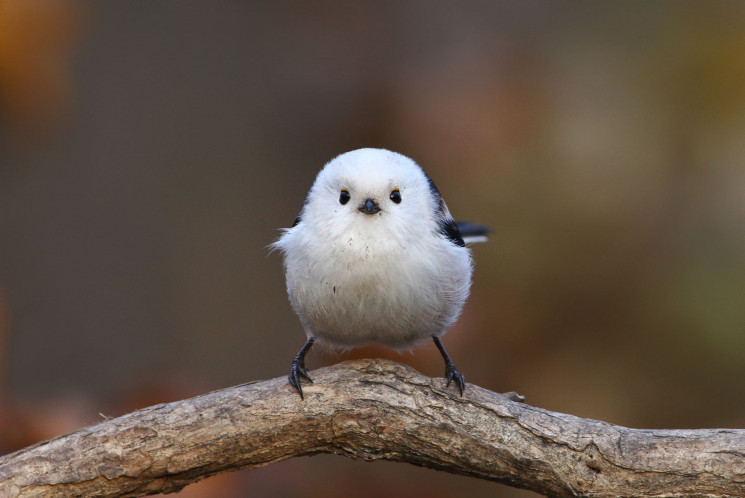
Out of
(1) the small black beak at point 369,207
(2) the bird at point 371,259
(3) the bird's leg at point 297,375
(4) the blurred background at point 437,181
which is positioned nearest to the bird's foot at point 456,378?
(2) the bird at point 371,259

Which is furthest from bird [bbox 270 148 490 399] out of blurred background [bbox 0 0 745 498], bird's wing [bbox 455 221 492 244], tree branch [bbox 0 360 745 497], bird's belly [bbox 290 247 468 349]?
blurred background [bbox 0 0 745 498]

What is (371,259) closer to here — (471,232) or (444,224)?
(444,224)

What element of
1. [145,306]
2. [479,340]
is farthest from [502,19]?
[145,306]

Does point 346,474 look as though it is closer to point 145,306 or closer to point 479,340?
point 479,340

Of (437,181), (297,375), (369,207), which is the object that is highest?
(369,207)

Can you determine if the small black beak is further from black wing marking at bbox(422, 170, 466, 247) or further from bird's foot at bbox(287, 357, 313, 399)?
bird's foot at bbox(287, 357, 313, 399)

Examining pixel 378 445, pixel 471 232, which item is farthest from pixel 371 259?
pixel 471 232
